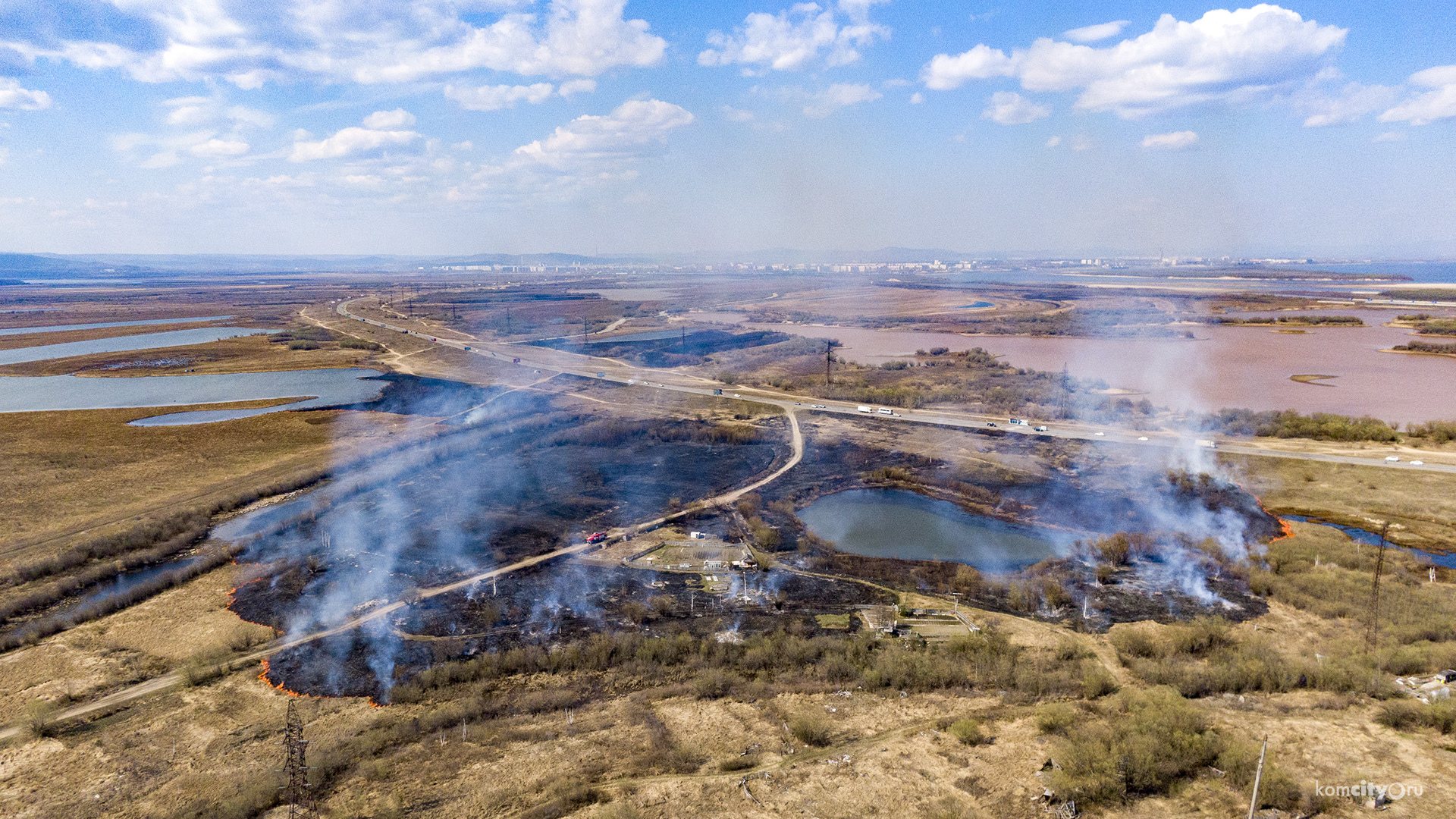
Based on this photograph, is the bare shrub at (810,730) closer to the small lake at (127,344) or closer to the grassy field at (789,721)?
the grassy field at (789,721)

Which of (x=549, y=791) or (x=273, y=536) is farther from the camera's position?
(x=273, y=536)

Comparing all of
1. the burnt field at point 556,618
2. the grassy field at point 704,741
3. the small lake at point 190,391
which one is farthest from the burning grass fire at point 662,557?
the small lake at point 190,391

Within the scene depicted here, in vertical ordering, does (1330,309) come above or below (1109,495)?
above

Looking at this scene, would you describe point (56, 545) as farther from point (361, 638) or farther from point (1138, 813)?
point (1138, 813)

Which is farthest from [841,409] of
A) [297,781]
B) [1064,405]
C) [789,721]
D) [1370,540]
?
[297,781]

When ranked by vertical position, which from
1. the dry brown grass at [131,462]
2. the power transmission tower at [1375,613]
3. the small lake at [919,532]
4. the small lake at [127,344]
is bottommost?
the small lake at [919,532]

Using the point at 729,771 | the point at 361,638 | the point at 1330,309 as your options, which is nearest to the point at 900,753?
the point at 729,771

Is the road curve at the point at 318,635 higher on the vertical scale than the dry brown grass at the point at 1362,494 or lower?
lower
